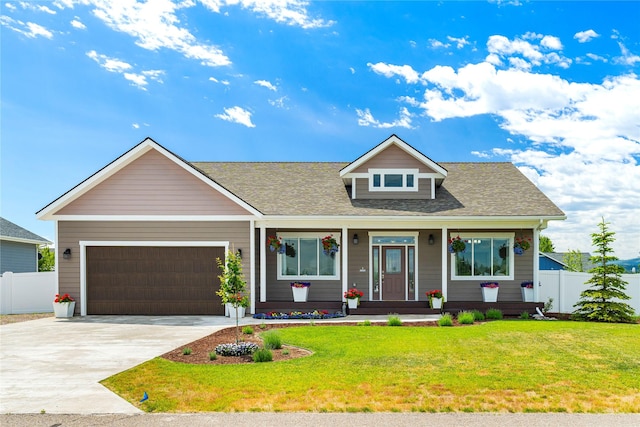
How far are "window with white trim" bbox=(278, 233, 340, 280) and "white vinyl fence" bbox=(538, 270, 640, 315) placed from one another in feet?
26.2

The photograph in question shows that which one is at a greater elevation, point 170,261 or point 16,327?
point 170,261

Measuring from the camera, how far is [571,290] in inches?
731

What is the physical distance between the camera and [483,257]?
18188 mm

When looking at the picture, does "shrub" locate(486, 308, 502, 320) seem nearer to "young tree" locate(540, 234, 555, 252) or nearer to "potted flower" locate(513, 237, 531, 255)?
"potted flower" locate(513, 237, 531, 255)

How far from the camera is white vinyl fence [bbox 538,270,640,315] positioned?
18.2 m

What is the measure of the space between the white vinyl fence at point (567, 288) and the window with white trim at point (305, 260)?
314 inches

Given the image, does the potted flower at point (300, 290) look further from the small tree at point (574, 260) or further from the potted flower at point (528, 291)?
the small tree at point (574, 260)

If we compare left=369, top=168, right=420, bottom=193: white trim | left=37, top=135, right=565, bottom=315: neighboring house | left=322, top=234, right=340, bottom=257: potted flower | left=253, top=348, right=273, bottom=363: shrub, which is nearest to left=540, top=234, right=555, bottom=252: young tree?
left=37, top=135, right=565, bottom=315: neighboring house

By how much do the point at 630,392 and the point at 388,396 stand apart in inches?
145

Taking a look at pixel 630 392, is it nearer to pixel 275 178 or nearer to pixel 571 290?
pixel 571 290

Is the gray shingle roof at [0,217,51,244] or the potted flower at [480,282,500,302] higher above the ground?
the gray shingle roof at [0,217,51,244]

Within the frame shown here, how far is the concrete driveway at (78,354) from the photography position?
692 centimetres

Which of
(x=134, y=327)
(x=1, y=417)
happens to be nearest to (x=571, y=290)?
(x=134, y=327)

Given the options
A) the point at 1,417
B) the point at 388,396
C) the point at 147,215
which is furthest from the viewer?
the point at 147,215
